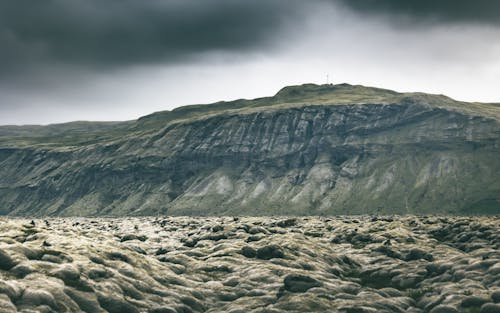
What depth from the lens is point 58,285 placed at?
39.9 metres

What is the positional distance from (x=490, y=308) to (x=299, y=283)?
55.1 ft

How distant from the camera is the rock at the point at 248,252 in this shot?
64.9 meters

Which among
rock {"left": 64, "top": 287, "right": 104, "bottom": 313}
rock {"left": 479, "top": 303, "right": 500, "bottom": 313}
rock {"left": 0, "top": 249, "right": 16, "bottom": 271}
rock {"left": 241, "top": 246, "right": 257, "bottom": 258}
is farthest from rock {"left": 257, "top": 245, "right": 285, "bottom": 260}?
rock {"left": 0, "top": 249, "right": 16, "bottom": 271}

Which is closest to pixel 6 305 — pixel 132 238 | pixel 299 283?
pixel 299 283

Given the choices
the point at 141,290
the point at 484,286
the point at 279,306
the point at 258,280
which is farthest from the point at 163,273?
the point at 484,286

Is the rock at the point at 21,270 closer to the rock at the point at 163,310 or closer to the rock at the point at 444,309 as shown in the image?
the rock at the point at 163,310

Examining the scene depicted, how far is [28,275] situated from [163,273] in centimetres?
1444

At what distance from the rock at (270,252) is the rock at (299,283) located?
12.4 meters

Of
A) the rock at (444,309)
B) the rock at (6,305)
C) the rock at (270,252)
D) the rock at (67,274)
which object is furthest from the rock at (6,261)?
the rock at (444,309)

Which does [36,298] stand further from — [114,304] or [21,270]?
[114,304]

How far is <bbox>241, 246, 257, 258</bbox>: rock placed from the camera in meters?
64.9

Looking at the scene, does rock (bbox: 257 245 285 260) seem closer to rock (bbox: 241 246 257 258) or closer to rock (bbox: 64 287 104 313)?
rock (bbox: 241 246 257 258)

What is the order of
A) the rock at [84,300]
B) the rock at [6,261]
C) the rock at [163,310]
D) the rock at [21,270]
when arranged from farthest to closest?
the rock at [163,310]
the rock at [6,261]
the rock at [21,270]
the rock at [84,300]

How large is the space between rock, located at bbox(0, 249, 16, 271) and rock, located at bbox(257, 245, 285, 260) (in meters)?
30.2
